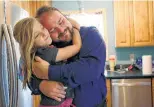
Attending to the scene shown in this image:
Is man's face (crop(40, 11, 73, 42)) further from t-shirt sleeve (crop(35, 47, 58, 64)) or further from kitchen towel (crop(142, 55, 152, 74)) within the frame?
kitchen towel (crop(142, 55, 152, 74))

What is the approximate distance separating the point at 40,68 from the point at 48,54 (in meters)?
0.07

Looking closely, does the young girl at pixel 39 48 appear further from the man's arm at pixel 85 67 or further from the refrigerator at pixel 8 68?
the refrigerator at pixel 8 68


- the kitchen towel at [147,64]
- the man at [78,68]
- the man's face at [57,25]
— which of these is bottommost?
the kitchen towel at [147,64]

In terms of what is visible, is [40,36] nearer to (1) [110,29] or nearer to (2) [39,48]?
(2) [39,48]

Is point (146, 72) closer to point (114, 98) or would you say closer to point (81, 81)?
point (114, 98)

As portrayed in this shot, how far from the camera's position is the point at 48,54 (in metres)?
1.04

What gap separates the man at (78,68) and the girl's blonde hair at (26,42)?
30 mm

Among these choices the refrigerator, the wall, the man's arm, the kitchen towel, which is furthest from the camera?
the wall

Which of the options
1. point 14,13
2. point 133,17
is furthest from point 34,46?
point 133,17

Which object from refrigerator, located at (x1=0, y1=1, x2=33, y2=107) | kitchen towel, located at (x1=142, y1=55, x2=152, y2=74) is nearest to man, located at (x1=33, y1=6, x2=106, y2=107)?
refrigerator, located at (x1=0, y1=1, x2=33, y2=107)

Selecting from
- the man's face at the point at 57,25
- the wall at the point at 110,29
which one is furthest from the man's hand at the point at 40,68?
the wall at the point at 110,29

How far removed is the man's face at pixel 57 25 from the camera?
1.09 m

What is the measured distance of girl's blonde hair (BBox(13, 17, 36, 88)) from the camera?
3.32 feet

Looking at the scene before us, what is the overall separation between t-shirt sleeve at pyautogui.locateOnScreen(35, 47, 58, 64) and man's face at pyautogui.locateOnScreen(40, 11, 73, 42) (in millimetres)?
92
